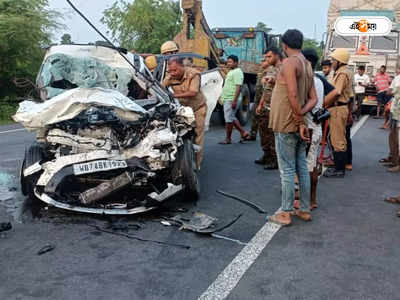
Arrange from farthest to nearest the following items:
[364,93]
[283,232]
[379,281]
Answer: [364,93], [283,232], [379,281]

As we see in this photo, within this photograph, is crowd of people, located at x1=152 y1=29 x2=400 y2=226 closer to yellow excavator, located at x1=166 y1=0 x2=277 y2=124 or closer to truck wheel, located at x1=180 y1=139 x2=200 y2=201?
truck wheel, located at x1=180 y1=139 x2=200 y2=201

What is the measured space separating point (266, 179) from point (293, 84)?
2.37 meters

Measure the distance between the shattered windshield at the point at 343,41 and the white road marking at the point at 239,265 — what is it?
1266cm

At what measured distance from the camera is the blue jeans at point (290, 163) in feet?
13.6

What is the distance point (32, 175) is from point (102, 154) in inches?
31.0

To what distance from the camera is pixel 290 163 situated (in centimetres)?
417

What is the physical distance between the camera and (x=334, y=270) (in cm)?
331

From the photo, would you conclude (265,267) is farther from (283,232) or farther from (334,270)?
(283,232)

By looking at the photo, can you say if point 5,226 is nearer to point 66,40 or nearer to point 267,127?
point 267,127

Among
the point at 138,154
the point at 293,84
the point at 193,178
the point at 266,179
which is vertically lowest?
the point at 266,179

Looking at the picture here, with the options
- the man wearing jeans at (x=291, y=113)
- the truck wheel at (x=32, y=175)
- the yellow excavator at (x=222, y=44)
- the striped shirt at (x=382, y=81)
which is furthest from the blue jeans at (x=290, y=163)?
the striped shirt at (x=382, y=81)

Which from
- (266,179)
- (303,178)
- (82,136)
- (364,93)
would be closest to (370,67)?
(364,93)

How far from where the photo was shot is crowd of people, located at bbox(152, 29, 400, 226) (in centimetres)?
402

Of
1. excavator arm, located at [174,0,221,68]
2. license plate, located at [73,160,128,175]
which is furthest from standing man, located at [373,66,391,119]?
license plate, located at [73,160,128,175]
